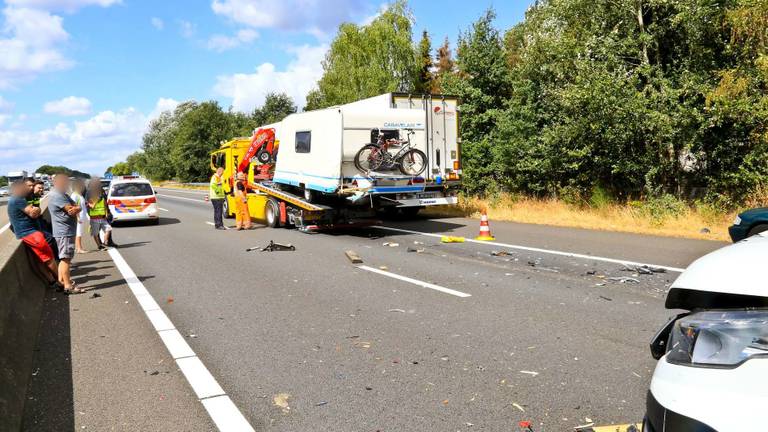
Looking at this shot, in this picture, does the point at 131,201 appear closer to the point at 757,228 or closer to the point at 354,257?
the point at 354,257

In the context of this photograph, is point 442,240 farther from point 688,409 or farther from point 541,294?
point 688,409

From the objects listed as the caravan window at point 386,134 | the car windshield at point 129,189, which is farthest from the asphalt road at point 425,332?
the car windshield at point 129,189

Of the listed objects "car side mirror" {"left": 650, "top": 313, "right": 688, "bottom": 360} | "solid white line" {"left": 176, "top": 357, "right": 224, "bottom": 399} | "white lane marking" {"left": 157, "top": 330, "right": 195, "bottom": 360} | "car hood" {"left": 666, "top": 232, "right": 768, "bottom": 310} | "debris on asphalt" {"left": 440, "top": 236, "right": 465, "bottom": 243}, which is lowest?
"debris on asphalt" {"left": 440, "top": 236, "right": 465, "bottom": 243}

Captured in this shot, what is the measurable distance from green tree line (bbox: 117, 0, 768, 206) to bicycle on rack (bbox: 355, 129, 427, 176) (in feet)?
17.0

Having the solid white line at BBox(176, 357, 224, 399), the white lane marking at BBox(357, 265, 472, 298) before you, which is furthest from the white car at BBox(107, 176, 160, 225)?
the solid white line at BBox(176, 357, 224, 399)

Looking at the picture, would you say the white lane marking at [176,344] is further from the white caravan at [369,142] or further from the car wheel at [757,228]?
the car wheel at [757,228]

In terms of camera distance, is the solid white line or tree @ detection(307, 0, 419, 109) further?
tree @ detection(307, 0, 419, 109)

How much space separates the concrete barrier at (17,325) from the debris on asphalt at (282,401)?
5.19ft

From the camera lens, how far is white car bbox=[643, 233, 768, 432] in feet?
5.71

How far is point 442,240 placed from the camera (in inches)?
496

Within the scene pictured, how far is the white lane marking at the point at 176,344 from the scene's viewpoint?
513 cm

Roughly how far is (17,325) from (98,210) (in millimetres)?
8726

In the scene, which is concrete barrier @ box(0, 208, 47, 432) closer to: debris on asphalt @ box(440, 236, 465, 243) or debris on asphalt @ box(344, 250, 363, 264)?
debris on asphalt @ box(344, 250, 363, 264)

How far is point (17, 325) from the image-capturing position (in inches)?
205
